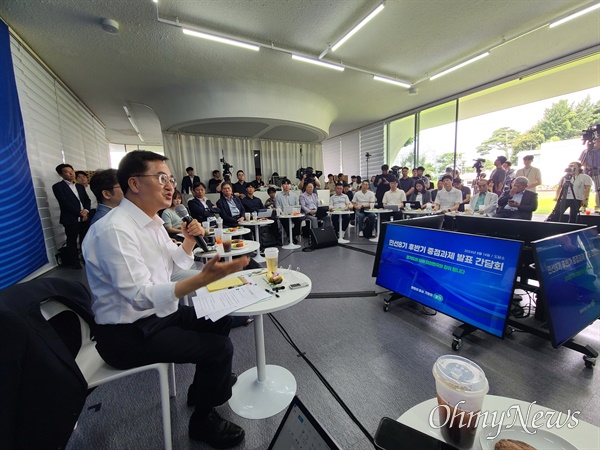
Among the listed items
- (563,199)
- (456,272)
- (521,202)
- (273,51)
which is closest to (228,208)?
(273,51)

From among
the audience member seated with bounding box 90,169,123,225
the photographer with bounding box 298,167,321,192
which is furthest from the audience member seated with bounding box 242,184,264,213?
the audience member seated with bounding box 90,169,123,225

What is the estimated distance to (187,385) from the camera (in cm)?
165

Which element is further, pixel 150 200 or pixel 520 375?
pixel 520 375

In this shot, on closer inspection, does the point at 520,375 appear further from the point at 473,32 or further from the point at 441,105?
the point at 441,105

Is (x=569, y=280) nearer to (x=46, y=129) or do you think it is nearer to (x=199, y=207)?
(x=199, y=207)

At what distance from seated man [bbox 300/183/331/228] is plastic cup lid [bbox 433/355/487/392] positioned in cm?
515

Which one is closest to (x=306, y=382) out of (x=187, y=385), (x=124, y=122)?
(x=187, y=385)

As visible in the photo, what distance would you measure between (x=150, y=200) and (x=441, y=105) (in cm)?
903

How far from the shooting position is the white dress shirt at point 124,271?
1017 millimetres

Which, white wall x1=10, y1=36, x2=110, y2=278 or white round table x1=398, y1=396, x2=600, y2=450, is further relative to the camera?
white wall x1=10, y1=36, x2=110, y2=278

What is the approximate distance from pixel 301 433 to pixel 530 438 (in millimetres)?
529

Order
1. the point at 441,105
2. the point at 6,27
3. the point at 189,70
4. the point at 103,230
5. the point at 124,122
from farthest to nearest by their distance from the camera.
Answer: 1. the point at 124,122
2. the point at 441,105
3. the point at 189,70
4. the point at 6,27
5. the point at 103,230

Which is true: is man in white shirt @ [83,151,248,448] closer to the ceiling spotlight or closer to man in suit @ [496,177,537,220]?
the ceiling spotlight
